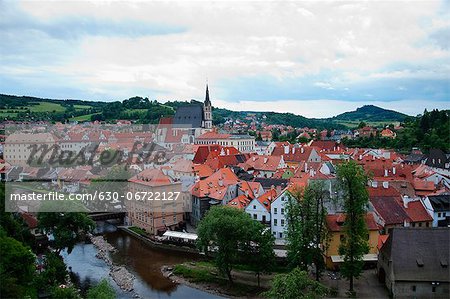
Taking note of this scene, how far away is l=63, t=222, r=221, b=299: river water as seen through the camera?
77.4 feet

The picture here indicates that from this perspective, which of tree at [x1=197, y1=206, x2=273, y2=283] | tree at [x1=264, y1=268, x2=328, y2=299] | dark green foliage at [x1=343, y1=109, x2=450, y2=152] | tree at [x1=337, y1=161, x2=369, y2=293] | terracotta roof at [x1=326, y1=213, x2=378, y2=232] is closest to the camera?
tree at [x1=264, y1=268, x2=328, y2=299]

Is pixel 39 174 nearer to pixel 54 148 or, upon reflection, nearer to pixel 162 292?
pixel 54 148

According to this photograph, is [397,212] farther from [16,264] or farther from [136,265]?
[16,264]

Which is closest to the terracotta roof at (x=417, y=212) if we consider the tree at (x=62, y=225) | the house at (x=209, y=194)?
the house at (x=209, y=194)

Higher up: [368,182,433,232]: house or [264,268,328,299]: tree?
[368,182,433,232]: house

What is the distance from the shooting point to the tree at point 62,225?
82.6 feet

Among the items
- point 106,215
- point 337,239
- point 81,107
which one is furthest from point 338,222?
point 81,107

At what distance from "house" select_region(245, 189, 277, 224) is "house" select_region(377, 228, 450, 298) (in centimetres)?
1007

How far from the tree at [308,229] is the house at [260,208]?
688 cm

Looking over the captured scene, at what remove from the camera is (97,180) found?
137 feet

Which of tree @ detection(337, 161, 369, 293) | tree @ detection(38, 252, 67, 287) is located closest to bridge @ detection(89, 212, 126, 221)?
tree @ detection(38, 252, 67, 287)

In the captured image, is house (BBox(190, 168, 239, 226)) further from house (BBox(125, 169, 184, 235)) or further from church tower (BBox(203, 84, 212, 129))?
church tower (BBox(203, 84, 212, 129))

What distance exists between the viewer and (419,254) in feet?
67.2

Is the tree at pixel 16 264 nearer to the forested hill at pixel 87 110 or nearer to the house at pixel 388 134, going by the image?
the house at pixel 388 134
